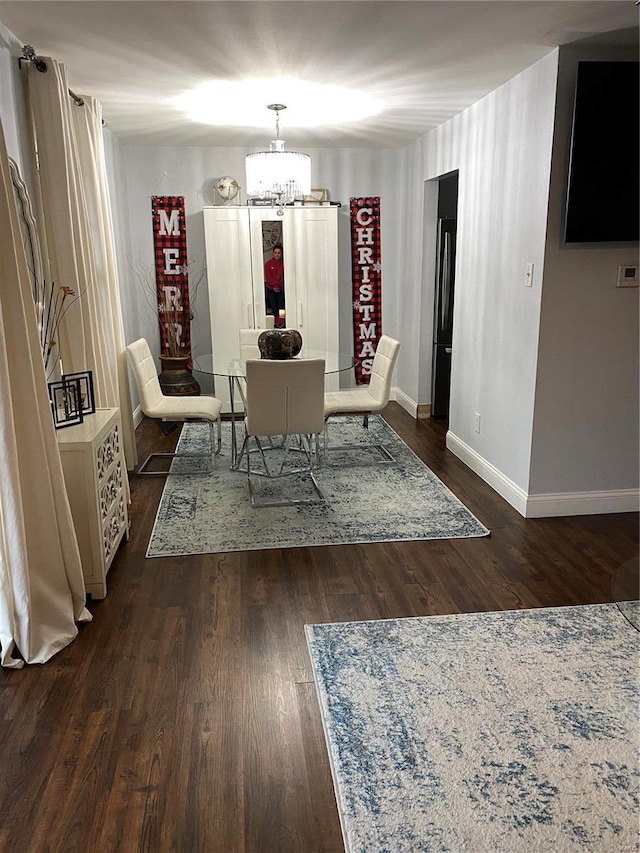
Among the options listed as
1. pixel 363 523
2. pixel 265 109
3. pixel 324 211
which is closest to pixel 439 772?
pixel 363 523

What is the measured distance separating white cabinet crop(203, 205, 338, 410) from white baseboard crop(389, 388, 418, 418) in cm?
94

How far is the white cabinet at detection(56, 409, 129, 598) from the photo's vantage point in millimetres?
2754

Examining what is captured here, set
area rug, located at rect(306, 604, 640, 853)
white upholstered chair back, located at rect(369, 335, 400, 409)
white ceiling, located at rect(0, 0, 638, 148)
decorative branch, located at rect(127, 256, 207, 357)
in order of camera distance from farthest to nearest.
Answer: decorative branch, located at rect(127, 256, 207, 357) < white upholstered chair back, located at rect(369, 335, 400, 409) < white ceiling, located at rect(0, 0, 638, 148) < area rug, located at rect(306, 604, 640, 853)

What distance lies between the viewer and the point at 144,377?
4.42m

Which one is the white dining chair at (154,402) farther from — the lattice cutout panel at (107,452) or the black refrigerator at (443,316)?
the black refrigerator at (443,316)

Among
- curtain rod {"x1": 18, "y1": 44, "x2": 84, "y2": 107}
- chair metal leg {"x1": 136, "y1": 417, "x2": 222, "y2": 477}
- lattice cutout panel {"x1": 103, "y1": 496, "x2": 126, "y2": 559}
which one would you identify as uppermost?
curtain rod {"x1": 18, "y1": 44, "x2": 84, "y2": 107}

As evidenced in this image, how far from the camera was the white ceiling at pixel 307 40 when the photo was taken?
8.39ft

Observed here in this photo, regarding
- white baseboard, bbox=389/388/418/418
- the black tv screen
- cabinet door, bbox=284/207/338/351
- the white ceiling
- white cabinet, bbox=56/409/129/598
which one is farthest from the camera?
white baseboard, bbox=389/388/418/418

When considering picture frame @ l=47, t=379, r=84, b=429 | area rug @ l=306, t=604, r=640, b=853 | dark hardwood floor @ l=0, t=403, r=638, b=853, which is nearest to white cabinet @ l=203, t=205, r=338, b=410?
dark hardwood floor @ l=0, t=403, r=638, b=853

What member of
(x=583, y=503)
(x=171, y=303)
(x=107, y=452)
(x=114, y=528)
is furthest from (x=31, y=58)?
(x=583, y=503)

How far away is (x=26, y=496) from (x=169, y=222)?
162 inches

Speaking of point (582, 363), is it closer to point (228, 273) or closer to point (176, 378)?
point (228, 273)

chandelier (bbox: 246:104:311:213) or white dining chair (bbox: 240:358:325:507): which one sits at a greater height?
chandelier (bbox: 246:104:311:213)

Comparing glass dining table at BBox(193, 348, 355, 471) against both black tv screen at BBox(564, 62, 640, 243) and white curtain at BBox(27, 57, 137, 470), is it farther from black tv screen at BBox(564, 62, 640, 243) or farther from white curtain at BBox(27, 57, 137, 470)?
black tv screen at BBox(564, 62, 640, 243)
